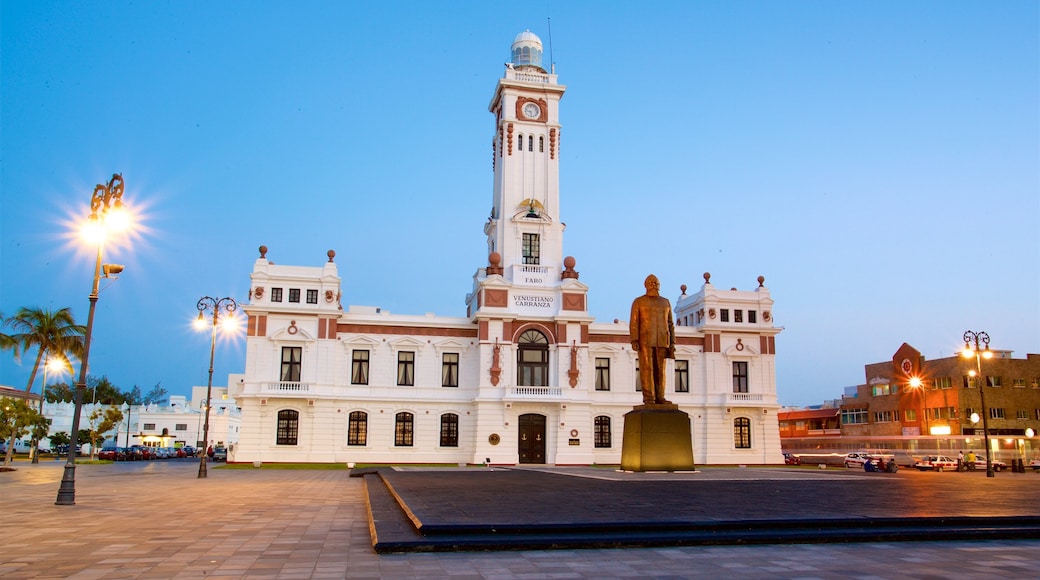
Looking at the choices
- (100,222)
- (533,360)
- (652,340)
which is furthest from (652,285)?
(533,360)

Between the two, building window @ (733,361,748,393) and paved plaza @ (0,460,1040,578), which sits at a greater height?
building window @ (733,361,748,393)

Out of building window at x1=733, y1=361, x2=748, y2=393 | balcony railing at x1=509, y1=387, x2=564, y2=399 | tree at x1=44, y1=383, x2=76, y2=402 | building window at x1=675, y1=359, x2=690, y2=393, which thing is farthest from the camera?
tree at x1=44, y1=383, x2=76, y2=402

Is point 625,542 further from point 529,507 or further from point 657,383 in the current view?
point 657,383

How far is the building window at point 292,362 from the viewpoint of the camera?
146 feet

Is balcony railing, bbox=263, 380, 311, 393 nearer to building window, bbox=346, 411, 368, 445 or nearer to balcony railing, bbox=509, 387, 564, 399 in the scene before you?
building window, bbox=346, 411, 368, 445

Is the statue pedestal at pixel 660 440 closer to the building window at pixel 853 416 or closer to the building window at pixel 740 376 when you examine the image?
the building window at pixel 740 376

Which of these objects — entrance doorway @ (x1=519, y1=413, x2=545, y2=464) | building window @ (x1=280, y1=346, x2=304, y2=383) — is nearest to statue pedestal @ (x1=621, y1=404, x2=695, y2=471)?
entrance doorway @ (x1=519, y1=413, x2=545, y2=464)

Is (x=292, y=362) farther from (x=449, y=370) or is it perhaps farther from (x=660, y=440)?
(x=660, y=440)

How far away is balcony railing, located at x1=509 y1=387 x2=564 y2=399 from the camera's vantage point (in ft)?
147

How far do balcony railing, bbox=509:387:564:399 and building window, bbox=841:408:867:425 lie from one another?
132ft

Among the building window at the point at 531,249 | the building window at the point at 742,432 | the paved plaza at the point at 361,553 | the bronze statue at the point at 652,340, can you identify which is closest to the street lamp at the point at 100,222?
the paved plaza at the point at 361,553

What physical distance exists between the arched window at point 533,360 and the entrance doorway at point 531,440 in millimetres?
2021

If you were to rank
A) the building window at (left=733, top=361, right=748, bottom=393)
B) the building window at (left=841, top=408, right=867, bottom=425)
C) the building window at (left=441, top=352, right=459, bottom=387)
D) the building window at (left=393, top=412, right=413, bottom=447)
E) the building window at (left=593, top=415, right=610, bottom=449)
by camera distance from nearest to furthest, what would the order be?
the building window at (left=393, top=412, right=413, bottom=447), the building window at (left=441, top=352, right=459, bottom=387), the building window at (left=593, top=415, right=610, bottom=449), the building window at (left=733, top=361, right=748, bottom=393), the building window at (left=841, top=408, right=867, bottom=425)

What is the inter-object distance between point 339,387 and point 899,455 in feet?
140
